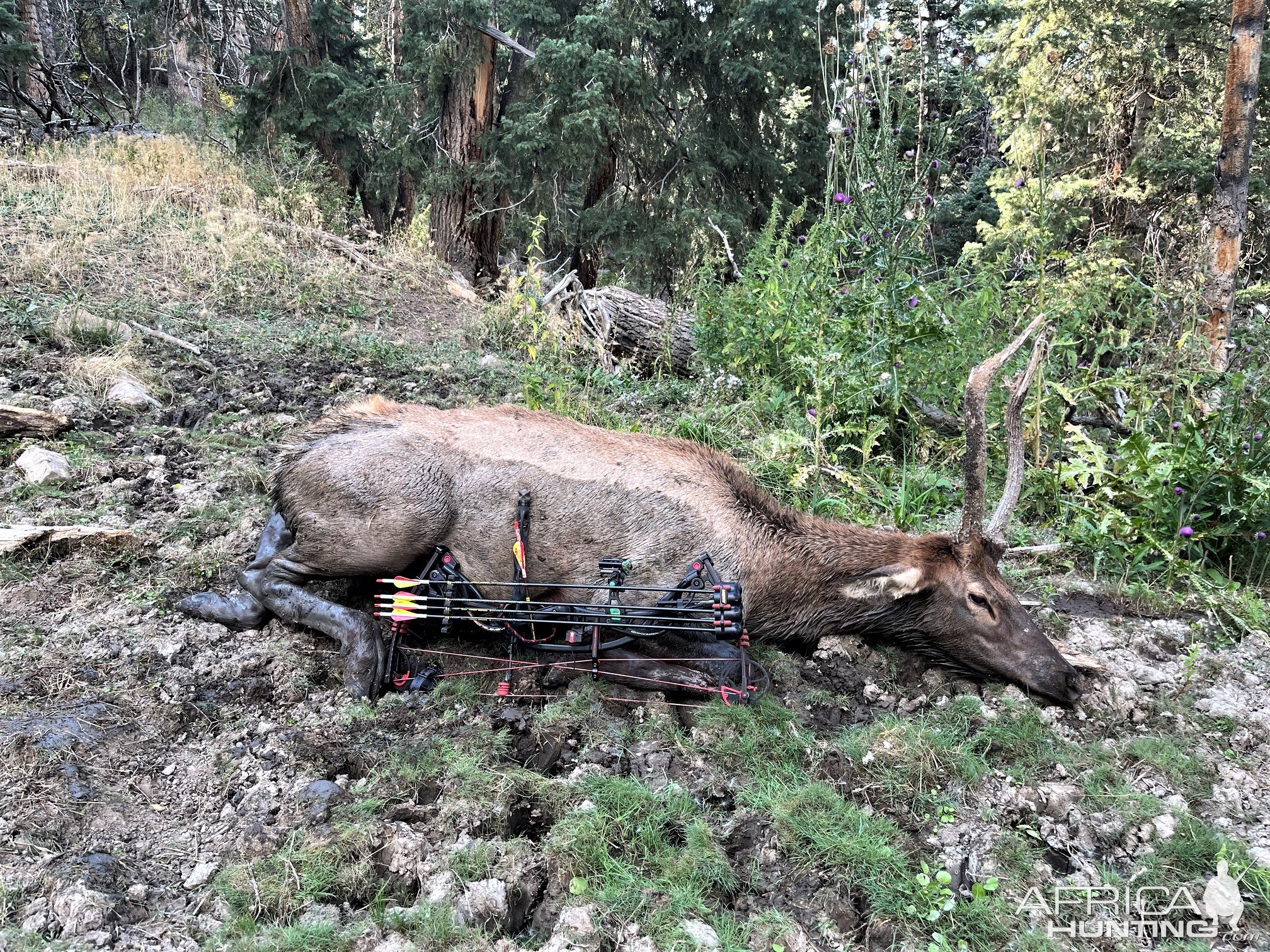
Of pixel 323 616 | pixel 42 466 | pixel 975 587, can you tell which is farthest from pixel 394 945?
pixel 42 466

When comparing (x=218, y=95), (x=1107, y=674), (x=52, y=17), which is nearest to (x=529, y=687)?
(x=1107, y=674)

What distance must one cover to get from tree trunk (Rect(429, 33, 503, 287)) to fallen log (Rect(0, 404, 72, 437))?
7.55 m

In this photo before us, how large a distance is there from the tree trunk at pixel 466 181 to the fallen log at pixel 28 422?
755 centimetres

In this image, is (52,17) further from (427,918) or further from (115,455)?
(427,918)

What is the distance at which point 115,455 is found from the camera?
609 centimetres

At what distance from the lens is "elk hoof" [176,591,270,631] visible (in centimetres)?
468

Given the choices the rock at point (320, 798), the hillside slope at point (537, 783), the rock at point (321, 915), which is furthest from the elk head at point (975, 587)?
the rock at point (321, 915)

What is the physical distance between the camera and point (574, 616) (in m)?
4.26

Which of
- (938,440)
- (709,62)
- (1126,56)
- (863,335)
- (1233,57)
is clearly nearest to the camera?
(863,335)

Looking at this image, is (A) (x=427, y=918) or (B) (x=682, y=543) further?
(B) (x=682, y=543)

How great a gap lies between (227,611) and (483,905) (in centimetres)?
252

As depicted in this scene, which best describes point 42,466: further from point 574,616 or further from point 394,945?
point 394,945

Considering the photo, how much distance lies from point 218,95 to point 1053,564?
22862 millimetres

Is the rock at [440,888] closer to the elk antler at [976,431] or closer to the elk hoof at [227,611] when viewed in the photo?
the elk hoof at [227,611]
